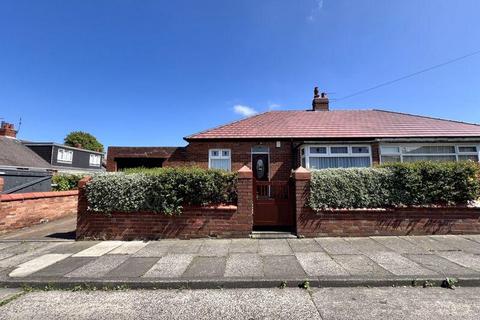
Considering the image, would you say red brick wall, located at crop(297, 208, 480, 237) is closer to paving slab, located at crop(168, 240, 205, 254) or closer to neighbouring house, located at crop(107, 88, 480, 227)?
paving slab, located at crop(168, 240, 205, 254)

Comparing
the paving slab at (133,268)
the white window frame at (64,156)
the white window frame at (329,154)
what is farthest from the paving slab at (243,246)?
the white window frame at (64,156)

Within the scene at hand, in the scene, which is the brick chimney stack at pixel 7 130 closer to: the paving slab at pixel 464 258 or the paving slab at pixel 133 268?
the paving slab at pixel 133 268

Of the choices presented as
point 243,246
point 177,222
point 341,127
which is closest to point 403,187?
point 243,246

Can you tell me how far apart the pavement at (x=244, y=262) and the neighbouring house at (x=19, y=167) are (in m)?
3.65

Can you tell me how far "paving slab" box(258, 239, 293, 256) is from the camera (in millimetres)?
5816

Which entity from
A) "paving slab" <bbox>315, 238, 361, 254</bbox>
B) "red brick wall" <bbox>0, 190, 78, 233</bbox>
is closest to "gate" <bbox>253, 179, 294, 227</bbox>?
"paving slab" <bbox>315, 238, 361, 254</bbox>

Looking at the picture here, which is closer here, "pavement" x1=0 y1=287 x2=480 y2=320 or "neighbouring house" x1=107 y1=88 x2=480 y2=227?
"pavement" x1=0 y1=287 x2=480 y2=320

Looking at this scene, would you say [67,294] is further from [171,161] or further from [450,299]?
[171,161]

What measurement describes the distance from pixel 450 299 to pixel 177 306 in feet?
12.6

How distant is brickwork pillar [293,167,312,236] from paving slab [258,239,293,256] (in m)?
0.66

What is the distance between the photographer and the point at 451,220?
7141 mm

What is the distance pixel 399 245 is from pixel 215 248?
4.27m

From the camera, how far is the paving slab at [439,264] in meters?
4.56

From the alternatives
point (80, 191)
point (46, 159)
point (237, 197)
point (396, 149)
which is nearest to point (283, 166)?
point (396, 149)
